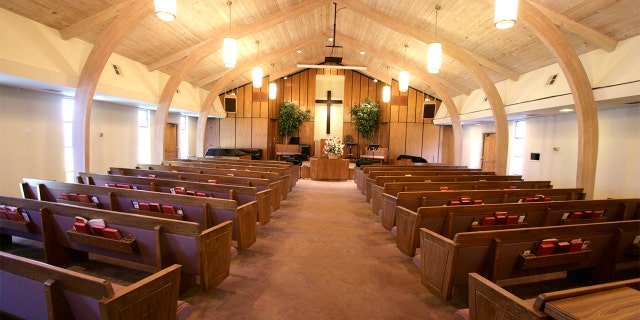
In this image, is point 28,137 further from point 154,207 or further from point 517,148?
point 517,148

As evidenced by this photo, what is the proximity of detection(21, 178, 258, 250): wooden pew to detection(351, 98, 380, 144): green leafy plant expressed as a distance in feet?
36.6

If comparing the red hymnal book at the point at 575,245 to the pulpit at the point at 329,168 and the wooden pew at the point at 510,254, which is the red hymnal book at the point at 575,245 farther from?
the pulpit at the point at 329,168

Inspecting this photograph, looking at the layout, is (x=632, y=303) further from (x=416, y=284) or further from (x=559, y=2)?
(x=559, y=2)

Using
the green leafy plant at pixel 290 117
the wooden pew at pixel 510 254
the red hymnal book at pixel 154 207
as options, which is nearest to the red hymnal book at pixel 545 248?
the wooden pew at pixel 510 254

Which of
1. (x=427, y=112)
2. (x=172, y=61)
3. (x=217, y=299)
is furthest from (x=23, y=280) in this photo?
(x=427, y=112)

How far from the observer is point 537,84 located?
7.23 metres

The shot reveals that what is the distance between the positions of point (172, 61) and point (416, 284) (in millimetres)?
8705

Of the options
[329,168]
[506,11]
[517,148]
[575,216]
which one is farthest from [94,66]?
[517,148]

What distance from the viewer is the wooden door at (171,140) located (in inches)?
472

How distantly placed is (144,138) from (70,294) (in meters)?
10.6

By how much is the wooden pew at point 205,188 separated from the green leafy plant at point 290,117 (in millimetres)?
10067

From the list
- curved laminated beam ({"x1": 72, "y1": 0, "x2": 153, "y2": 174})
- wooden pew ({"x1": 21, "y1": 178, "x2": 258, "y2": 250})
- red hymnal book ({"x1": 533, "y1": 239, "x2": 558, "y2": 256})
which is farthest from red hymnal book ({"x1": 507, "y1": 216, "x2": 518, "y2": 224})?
curved laminated beam ({"x1": 72, "y1": 0, "x2": 153, "y2": 174})

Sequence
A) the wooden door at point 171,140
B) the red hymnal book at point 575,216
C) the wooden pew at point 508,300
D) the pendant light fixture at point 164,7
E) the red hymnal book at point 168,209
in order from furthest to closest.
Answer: the wooden door at point 171,140 < the pendant light fixture at point 164,7 < the red hymnal book at point 575,216 < the red hymnal book at point 168,209 < the wooden pew at point 508,300

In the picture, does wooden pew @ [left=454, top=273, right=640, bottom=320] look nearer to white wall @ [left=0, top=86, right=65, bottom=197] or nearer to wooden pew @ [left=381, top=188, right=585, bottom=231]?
wooden pew @ [left=381, top=188, right=585, bottom=231]
